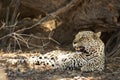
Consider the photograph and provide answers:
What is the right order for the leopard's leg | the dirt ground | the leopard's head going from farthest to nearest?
1. the leopard's head
2. the leopard's leg
3. the dirt ground

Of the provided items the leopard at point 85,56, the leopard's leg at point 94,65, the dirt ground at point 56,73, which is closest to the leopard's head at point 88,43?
the leopard at point 85,56

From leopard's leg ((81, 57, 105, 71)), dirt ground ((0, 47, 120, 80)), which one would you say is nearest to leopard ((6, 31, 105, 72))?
leopard's leg ((81, 57, 105, 71))

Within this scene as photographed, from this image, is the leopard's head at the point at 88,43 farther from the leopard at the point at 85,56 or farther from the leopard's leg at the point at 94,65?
the leopard's leg at the point at 94,65

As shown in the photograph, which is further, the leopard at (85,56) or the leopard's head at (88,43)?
the leopard's head at (88,43)

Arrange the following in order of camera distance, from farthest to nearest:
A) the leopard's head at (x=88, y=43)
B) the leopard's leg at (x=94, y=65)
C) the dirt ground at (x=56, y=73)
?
the leopard's head at (x=88, y=43), the leopard's leg at (x=94, y=65), the dirt ground at (x=56, y=73)

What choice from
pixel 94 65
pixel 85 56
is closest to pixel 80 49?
pixel 85 56

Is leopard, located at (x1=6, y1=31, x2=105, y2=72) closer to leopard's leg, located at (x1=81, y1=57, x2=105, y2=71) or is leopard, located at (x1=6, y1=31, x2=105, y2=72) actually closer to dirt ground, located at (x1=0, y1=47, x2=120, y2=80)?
leopard's leg, located at (x1=81, y1=57, x2=105, y2=71)

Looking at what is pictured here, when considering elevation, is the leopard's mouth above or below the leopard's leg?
above

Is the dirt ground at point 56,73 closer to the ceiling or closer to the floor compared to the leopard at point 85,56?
closer to the floor

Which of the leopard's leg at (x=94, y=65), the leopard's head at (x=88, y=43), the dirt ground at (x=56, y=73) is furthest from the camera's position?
the leopard's head at (x=88, y=43)

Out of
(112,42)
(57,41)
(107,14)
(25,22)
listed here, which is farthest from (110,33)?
(25,22)
